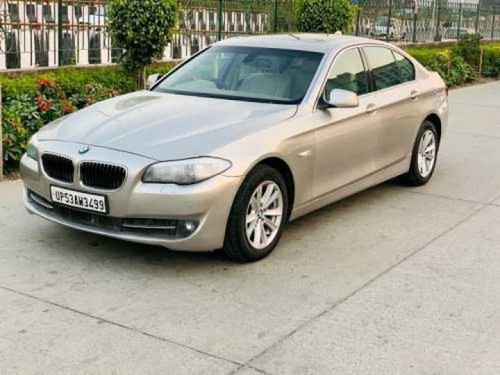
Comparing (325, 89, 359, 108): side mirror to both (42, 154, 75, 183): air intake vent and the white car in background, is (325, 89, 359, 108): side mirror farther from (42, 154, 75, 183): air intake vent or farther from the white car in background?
the white car in background

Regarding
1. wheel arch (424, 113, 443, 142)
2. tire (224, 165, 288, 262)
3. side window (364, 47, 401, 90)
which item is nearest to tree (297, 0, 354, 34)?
wheel arch (424, 113, 443, 142)

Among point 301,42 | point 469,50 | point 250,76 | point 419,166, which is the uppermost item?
point 301,42

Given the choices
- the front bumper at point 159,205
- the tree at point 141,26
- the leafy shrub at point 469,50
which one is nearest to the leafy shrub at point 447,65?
the leafy shrub at point 469,50

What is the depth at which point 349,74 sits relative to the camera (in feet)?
20.9

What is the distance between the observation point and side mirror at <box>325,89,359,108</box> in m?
5.77

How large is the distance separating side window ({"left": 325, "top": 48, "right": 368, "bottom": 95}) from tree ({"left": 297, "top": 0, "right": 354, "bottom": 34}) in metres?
7.30

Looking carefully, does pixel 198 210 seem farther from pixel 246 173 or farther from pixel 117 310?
pixel 117 310

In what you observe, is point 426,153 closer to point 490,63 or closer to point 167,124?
point 167,124

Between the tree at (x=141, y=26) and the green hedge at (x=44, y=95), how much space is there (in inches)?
15.2

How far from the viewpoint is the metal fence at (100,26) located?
1037cm

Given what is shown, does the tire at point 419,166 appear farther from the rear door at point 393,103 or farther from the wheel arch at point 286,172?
the wheel arch at point 286,172

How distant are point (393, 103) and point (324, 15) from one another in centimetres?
723

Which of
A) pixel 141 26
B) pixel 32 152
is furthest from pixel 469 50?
pixel 32 152

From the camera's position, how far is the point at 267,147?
5160mm
